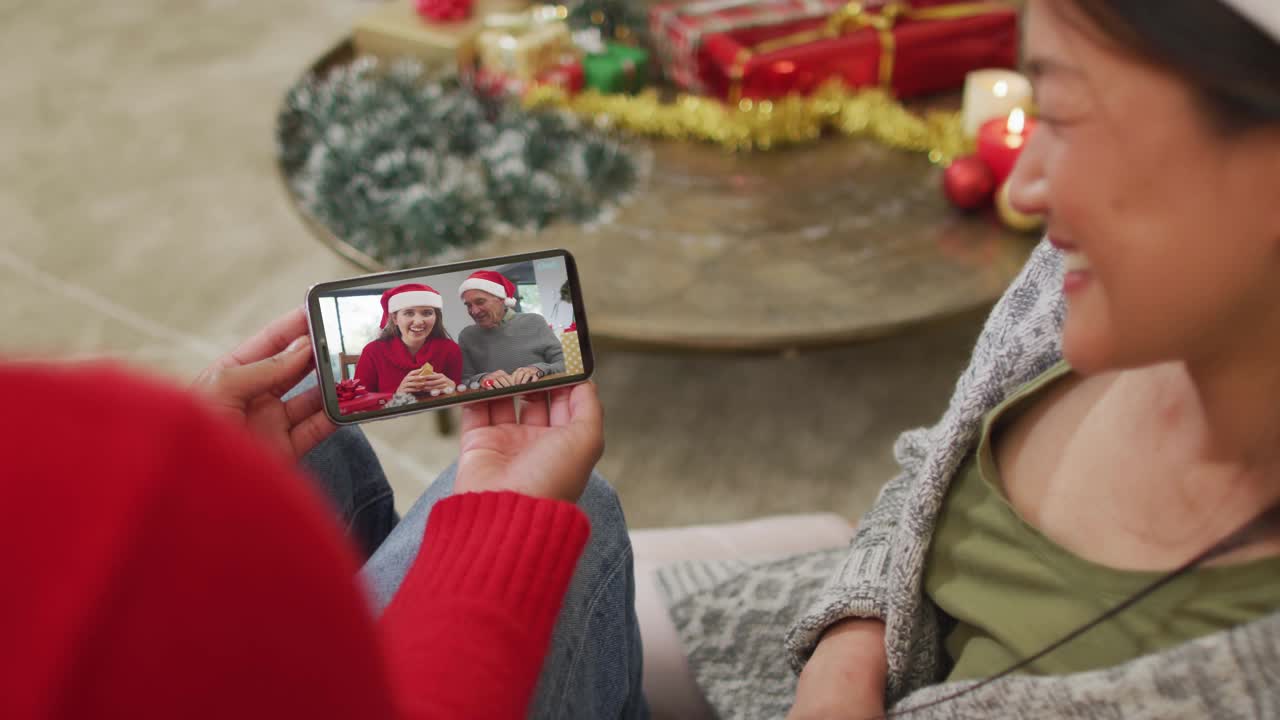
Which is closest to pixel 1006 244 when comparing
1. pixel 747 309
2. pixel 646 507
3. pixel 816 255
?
pixel 816 255

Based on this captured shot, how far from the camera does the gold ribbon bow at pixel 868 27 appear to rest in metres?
1.78

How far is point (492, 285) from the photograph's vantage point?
3.10ft

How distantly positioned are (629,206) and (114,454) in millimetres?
1342

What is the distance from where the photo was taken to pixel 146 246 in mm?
2205

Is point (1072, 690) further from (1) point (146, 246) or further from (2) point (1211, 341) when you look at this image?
(1) point (146, 246)

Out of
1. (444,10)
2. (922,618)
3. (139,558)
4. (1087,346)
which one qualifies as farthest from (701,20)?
(139,558)

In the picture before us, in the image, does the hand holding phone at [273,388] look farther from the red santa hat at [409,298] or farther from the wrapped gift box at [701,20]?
the wrapped gift box at [701,20]

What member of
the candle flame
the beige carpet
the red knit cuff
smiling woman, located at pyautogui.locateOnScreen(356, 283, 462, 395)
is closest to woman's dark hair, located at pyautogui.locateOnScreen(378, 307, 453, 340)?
smiling woman, located at pyautogui.locateOnScreen(356, 283, 462, 395)

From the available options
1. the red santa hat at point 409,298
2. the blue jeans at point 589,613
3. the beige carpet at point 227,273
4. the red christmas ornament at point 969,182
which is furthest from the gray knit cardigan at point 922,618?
the red christmas ornament at point 969,182

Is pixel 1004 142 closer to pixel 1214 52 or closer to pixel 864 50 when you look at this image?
pixel 864 50

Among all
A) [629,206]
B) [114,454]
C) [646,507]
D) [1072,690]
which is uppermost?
[114,454]

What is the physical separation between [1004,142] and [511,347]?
3.02ft

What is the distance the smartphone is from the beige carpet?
46 centimetres

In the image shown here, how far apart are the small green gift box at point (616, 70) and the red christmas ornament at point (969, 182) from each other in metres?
0.63
